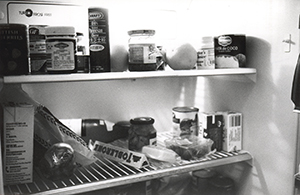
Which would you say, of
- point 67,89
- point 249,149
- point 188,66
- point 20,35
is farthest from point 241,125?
point 20,35

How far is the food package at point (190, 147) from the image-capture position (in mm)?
1387

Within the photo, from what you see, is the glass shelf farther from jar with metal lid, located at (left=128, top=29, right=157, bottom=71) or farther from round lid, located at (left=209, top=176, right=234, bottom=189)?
jar with metal lid, located at (left=128, top=29, right=157, bottom=71)

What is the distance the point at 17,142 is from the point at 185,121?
705 mm

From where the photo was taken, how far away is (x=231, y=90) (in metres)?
1.55

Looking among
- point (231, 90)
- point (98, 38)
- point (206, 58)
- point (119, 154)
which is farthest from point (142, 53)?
point (231, 90)

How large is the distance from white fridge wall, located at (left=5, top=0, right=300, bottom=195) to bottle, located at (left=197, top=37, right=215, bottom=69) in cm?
18

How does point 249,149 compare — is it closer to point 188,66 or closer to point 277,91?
point 277,91

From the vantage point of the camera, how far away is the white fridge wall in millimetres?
1294

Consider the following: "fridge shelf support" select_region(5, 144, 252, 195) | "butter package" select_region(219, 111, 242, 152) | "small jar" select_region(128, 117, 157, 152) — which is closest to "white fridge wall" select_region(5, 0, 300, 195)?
"butter package" select_region(219, 111, 242, 152)

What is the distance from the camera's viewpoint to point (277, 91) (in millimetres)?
1312

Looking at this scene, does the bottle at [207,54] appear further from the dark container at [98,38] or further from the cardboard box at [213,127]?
the dark container at [98,38]

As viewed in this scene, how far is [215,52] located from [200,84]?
1.12 feet

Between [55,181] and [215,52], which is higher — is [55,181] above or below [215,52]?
below

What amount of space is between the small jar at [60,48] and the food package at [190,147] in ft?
1.92
